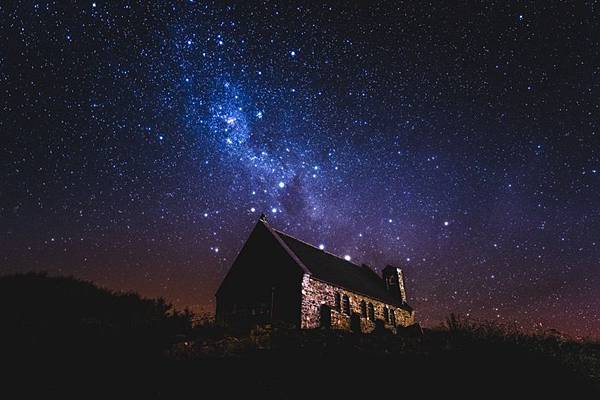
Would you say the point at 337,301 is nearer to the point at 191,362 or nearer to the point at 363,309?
the point at 363,309

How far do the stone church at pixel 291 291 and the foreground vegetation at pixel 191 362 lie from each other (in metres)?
12.2

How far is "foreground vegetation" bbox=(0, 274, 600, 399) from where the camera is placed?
5.36 metres

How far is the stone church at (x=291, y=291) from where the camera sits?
2303 cm


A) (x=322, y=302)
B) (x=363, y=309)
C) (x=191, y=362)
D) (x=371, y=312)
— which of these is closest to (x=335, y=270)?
(x=363, y=309)

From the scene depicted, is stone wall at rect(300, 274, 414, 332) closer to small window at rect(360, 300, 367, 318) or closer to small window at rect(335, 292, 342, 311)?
small window at rect(335, 292, 342, 311)

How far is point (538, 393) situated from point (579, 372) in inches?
118

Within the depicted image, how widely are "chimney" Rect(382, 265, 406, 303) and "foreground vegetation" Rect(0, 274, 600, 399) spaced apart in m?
25.0

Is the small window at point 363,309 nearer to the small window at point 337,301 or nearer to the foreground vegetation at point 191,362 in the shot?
the small window at point 337,301

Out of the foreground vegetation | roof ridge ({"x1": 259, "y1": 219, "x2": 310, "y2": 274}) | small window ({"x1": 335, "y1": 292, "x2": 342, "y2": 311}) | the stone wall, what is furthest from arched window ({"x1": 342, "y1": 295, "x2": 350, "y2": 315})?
the foreground vegetation

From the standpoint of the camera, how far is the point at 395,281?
118 feet

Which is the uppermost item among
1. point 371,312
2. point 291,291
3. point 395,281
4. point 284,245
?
point 395,281

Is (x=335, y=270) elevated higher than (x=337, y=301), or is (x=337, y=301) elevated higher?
(x=335, y=270)

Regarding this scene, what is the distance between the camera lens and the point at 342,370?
8.23 metres

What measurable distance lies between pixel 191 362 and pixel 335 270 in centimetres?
2134
